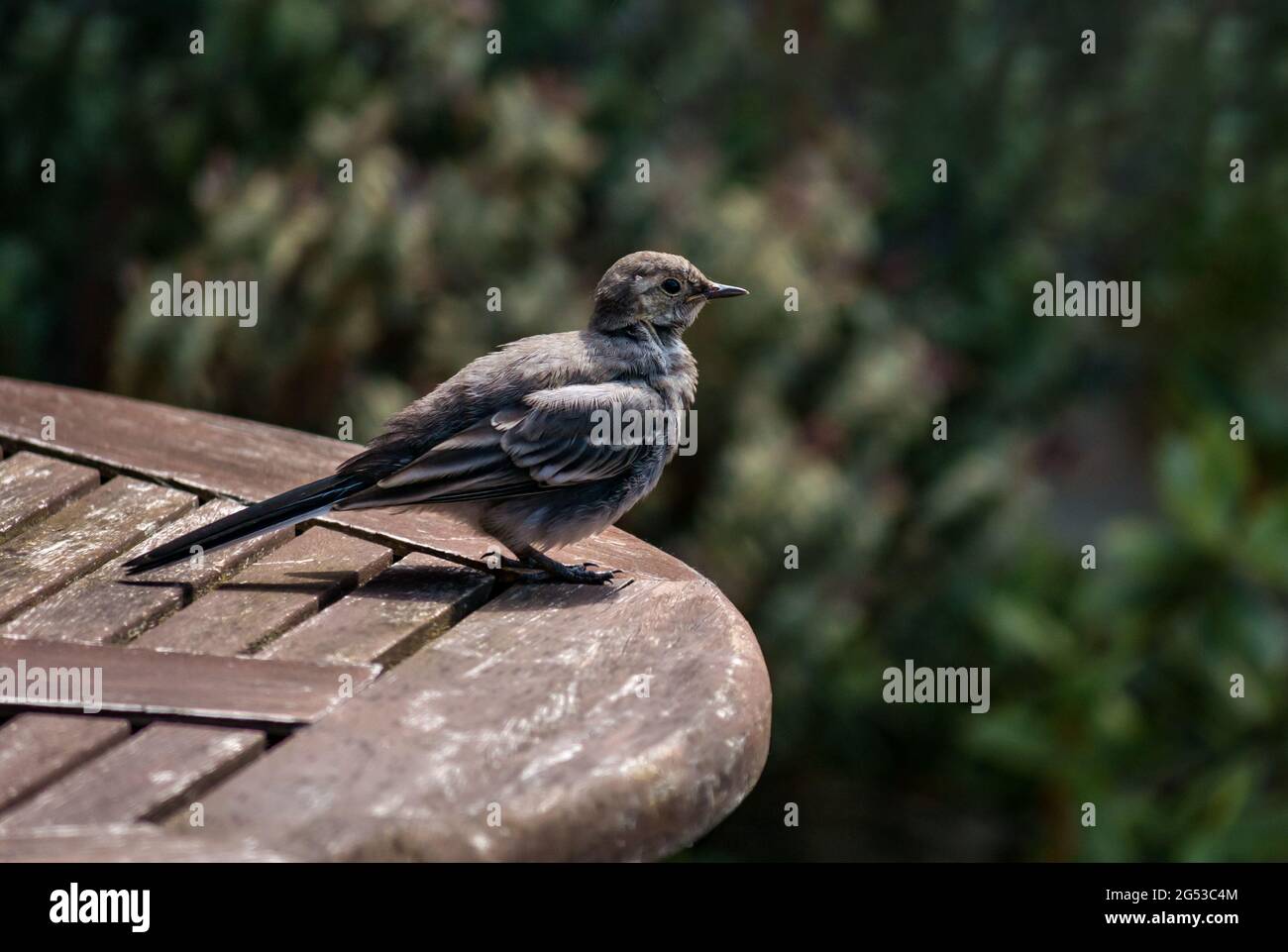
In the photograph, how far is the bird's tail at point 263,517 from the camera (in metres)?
2.77

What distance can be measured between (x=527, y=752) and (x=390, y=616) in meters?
0.53

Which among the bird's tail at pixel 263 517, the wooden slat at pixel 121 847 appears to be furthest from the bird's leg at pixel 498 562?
the wooden slat at pixel 121 847

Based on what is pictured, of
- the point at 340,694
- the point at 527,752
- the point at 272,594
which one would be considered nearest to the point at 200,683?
the point at 340,694

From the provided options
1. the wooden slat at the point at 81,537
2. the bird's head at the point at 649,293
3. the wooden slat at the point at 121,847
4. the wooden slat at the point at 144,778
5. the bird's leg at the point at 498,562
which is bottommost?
the wooden slat at the point at 121,847

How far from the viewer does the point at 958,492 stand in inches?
220

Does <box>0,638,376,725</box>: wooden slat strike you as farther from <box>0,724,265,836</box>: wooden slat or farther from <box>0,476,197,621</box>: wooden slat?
<box>0,476,197,621</box>: wooden slat

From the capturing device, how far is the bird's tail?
277 centimetres

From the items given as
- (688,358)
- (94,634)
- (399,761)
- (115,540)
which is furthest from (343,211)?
(399,761)

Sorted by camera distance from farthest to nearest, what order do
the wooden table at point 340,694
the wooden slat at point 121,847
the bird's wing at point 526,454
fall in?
1. the bird's wing at point 526,454
2. the wooden table at point 340,694
3. the wooden slat at point 121,847

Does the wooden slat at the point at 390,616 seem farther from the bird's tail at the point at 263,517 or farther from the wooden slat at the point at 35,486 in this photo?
the wooden slat at the point at 35,486

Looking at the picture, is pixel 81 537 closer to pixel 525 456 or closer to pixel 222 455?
pixel 222 455

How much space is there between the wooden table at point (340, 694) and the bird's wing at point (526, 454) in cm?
12

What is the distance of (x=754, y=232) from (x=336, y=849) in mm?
3913

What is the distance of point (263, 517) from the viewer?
286 centimetres
